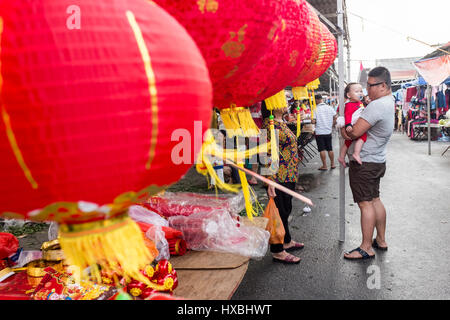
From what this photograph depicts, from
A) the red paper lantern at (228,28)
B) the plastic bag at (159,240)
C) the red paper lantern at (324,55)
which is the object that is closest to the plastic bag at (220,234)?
the plastic bag at (159,240)

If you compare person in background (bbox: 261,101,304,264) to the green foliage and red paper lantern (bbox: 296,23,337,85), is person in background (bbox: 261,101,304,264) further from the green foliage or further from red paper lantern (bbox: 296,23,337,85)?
the green foliage

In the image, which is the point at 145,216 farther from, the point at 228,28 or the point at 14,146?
the point at 14,146

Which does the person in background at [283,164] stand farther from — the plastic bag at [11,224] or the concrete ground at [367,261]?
the plastic bag at [11,224]

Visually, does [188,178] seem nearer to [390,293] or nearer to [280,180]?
[280,180]

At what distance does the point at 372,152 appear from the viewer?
136 inches

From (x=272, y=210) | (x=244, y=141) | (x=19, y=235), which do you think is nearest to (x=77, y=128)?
(x=244, y=141)

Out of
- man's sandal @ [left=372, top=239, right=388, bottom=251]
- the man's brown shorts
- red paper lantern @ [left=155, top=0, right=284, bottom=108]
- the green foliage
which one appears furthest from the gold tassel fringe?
the green foliage

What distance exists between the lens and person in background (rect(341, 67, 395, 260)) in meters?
3.32

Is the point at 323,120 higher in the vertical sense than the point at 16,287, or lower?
higher

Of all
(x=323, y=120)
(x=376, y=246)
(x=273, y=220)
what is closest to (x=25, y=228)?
(x=273, y=220)

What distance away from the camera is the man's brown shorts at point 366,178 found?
11.5 feet

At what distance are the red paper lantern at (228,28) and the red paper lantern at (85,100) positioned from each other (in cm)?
38

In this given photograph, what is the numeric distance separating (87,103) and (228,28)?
0.64 m

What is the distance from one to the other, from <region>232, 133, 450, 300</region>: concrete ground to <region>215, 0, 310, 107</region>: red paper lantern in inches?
89.3
